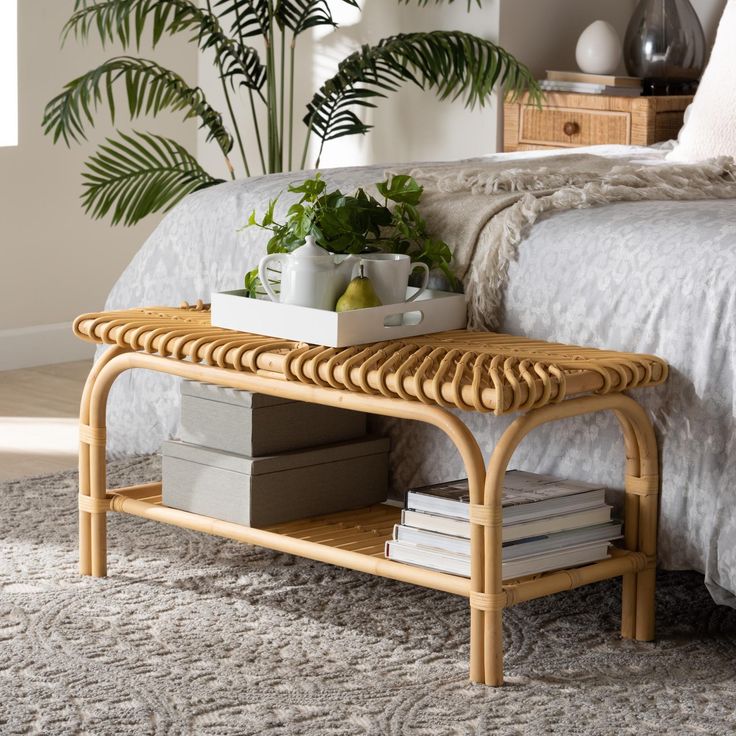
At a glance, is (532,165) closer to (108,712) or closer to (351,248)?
(351,248)

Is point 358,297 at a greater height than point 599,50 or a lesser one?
lesser

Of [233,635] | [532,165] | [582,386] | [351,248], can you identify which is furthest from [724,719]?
[532,165]

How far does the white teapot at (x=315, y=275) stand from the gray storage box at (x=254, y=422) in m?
0.19

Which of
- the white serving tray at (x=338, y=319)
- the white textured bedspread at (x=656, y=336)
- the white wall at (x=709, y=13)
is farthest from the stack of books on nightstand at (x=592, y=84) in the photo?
the white serving tray at (x=338, y=319)

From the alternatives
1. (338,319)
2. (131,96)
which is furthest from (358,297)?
(131,96)

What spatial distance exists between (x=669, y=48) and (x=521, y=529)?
8.93 ft

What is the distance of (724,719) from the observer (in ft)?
6.02

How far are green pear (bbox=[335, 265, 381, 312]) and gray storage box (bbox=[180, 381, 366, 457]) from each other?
0.23m

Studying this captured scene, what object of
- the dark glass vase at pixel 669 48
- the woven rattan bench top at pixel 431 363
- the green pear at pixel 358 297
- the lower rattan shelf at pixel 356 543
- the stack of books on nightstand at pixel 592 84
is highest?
Answer: the dark glass vase at pixel 669 48

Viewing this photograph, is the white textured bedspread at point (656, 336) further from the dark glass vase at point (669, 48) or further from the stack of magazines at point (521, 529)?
the dark glass vase at point (669, 48)

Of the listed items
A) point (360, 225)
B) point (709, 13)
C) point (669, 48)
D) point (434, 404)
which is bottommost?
point (434, 404)

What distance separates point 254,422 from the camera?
2271mm

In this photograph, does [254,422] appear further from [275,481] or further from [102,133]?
[102,133]

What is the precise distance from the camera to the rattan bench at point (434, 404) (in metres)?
1.88
